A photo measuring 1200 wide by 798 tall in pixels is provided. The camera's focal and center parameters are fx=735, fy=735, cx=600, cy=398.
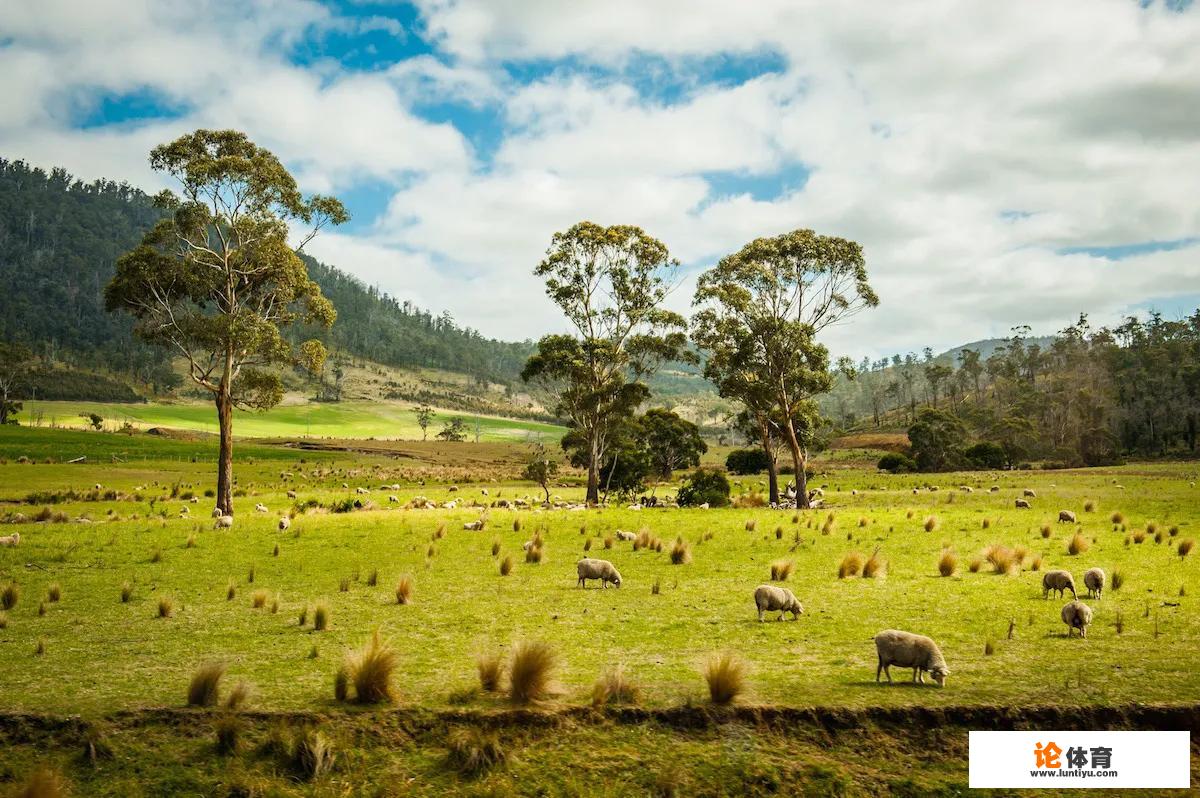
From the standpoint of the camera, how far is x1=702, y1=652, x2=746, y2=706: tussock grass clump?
29.9 feet

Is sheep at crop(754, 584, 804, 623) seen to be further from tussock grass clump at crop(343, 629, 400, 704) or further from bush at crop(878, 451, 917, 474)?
bush at crop(878, 451, 917, 474)

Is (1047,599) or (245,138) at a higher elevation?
(245,138)

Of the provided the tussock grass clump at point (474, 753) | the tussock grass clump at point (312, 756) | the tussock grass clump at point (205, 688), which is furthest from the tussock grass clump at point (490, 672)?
the tussock grass clump at point (205, 688)

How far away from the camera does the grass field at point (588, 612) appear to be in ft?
31.1

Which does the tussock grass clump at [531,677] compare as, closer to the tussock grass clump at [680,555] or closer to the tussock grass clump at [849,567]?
the tussock grass clump at [849,567]

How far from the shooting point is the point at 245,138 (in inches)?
1389

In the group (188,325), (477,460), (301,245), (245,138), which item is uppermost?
(245,138)

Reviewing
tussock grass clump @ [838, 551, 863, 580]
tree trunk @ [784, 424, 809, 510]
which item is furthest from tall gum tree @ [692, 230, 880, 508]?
tussock grass clump @ [838, 551, 863, 580]

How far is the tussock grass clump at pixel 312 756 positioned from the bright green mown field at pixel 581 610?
102cm

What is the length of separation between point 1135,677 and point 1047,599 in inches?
209

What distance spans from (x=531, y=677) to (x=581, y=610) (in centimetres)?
523

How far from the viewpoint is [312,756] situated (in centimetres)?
806

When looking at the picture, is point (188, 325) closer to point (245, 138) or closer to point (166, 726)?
point (245, 138)

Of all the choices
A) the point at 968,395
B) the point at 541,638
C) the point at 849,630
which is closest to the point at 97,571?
the point at 541,638
